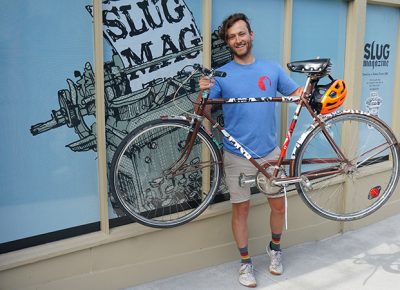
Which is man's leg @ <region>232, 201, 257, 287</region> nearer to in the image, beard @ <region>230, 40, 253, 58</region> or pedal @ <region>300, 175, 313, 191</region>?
pedal @ <region>300, 175, 313, 191</region>

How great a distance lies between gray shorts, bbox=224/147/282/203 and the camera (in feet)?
12.1

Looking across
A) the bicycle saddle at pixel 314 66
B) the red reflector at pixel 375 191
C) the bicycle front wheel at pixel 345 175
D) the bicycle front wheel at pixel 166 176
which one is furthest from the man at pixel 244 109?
the red reflector at pixel 375 191

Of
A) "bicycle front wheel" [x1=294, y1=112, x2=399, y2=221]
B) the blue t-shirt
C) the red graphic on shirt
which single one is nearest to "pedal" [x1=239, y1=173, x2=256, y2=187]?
the blue t-shirt

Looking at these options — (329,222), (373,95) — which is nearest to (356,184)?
(329,222)

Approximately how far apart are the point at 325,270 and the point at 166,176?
1.71 meters

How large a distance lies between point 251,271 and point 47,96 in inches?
82.1

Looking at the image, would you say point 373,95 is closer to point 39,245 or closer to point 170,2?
point 170,2

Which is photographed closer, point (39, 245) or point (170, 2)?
point (39, 245)

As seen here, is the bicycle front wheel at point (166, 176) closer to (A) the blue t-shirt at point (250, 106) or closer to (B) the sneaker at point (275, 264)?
(A) the blue t-shirt at point (250, 106)

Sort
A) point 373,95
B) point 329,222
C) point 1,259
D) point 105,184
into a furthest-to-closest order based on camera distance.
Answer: point 373,95
point 329,222
point 105,184
point 1,259

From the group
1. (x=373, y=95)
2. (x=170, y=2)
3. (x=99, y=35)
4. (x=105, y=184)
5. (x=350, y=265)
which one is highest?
(x=170, y=2)

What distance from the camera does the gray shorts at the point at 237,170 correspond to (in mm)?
3688

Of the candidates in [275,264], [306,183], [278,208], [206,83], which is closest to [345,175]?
[278,208]

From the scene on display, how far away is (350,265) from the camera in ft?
13.9
